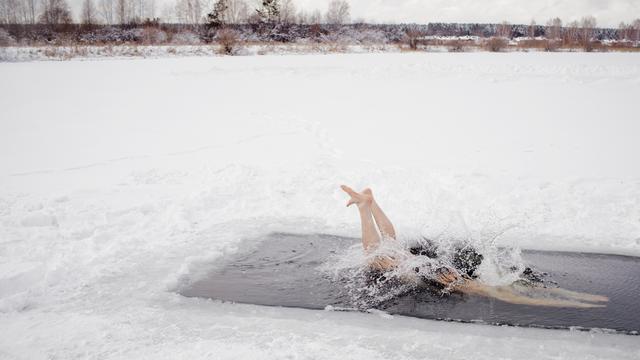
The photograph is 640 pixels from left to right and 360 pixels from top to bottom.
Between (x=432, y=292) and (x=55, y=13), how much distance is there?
1798 inches

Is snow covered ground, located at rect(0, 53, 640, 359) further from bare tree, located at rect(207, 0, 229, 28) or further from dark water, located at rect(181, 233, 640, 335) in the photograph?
bare tree, located at rect(207, 0, 229, 28)

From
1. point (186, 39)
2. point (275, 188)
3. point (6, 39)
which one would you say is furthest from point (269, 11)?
point (275, 188)

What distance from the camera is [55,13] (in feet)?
134

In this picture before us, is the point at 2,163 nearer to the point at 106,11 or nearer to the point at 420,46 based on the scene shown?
the point at 420,46

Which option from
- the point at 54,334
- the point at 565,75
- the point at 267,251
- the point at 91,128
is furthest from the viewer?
the point at 565,75

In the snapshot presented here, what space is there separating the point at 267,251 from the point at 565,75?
12384 mm

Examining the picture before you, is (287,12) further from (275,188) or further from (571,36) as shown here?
(275,188)

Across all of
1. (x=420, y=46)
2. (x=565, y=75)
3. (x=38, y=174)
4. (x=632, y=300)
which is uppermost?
(x=420, y=46)

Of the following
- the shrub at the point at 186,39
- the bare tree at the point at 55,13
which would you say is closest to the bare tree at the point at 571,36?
the shrub at the point at 186,39

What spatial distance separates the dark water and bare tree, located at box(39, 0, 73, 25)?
41.4 m

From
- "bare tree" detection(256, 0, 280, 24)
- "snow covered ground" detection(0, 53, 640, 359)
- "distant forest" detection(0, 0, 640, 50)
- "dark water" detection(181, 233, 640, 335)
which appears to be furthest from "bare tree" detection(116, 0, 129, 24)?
"dark water" detection(181, 233, 640, 335)

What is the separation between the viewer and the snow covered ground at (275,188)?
11.2 feet

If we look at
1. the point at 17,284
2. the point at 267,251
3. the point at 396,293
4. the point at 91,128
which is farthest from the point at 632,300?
the point at 91,128

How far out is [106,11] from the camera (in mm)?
51250
